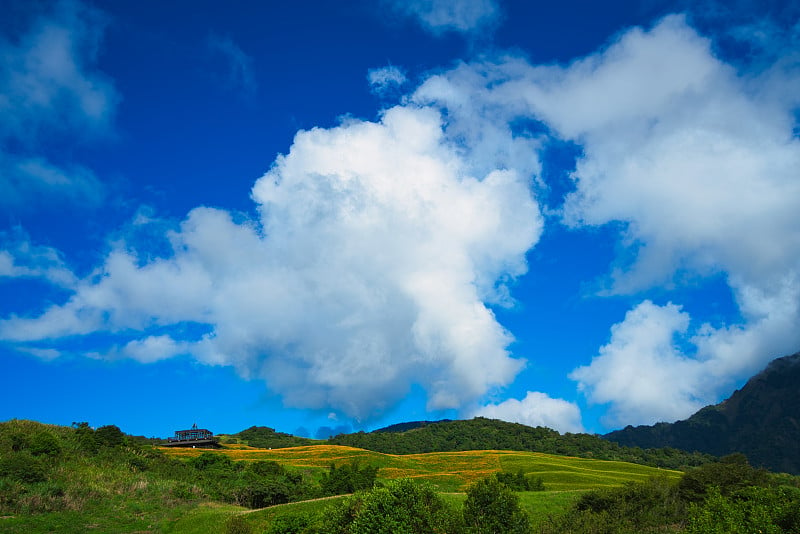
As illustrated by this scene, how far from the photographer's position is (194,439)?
9056 cm

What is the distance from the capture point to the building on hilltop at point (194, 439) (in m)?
89.3

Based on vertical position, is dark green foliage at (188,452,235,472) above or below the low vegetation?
above

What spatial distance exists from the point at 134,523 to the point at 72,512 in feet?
14.3

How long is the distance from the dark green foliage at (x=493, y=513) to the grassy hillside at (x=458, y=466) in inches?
1552

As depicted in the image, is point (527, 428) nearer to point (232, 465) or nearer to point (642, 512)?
point (232, 465)

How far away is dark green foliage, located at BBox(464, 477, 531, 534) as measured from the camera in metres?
23.7

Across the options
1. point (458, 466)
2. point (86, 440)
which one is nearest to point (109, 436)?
point (86, 440)

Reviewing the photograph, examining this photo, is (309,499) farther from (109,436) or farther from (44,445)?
(109,436)

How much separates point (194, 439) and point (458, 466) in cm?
4763

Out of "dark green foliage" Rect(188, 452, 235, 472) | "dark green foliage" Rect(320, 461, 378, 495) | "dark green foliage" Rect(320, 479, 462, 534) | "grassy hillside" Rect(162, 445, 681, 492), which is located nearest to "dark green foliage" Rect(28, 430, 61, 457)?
"dark green foliage" Rect(188, 452, 235, 472)

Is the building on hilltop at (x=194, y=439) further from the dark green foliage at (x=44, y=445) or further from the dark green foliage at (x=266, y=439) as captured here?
the dark green foliage at (x=44, y=445)

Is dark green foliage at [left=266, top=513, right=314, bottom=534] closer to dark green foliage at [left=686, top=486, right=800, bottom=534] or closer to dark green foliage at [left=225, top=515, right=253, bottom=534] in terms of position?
dark green foliage at [left=225, top=515, right=253, bottom=534]

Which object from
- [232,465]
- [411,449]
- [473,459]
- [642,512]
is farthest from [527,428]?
[642,512]

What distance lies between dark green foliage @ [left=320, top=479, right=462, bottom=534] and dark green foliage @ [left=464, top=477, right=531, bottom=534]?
841 millimetres
